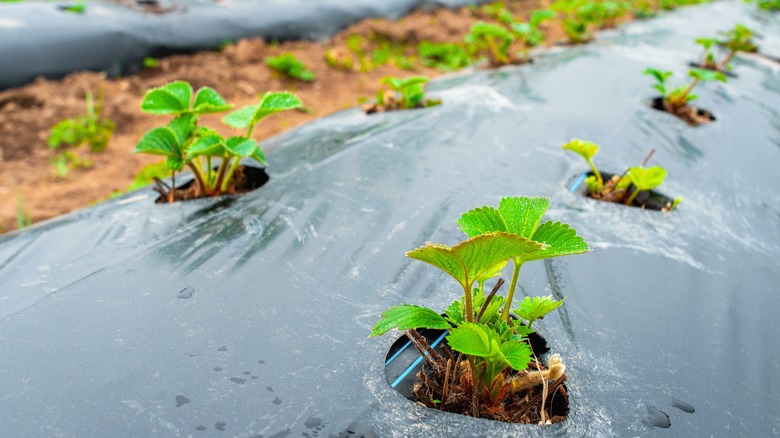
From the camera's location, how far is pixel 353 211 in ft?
5.68

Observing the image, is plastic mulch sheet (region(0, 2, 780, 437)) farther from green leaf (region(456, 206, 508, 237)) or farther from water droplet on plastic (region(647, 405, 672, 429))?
green leaf (region(456, 206, 508, 237))

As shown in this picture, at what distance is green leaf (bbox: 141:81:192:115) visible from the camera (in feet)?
5.73

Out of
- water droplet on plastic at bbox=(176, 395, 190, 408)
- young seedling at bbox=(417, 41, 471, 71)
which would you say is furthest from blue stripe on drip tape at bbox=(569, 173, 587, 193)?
young seedling at bbox=(417, 41, 471, 71)

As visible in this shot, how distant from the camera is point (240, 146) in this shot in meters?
1.71

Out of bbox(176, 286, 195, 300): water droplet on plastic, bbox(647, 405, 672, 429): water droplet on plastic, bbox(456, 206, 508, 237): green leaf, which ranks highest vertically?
bbox(456, 206, 508, 237): green leaf

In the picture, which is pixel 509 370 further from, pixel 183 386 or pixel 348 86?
pixel 348 86

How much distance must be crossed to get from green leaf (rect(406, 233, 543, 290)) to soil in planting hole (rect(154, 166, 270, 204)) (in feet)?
3.99

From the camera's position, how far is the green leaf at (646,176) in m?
1.77

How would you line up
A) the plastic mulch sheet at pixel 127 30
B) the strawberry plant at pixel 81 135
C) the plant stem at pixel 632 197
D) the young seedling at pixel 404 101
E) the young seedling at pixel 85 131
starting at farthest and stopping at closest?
the plastic mulch sheet at pixel 127 30
the young seedling at pixel 85 131
the strawberry plant at pixel 81 135
the young seedling at pixel 404 101
the plant stem at pixel 632 197

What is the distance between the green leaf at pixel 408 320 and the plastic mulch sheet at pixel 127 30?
411 cm

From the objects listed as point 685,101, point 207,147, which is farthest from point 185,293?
point 685,101

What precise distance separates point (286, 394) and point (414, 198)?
0.90 meters

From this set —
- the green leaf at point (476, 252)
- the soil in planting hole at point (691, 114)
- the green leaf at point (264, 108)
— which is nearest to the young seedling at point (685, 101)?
the soil in planting hole at point (691, 114)

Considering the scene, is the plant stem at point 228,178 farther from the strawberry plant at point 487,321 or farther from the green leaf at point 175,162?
the strawberry plant at point 487,321
